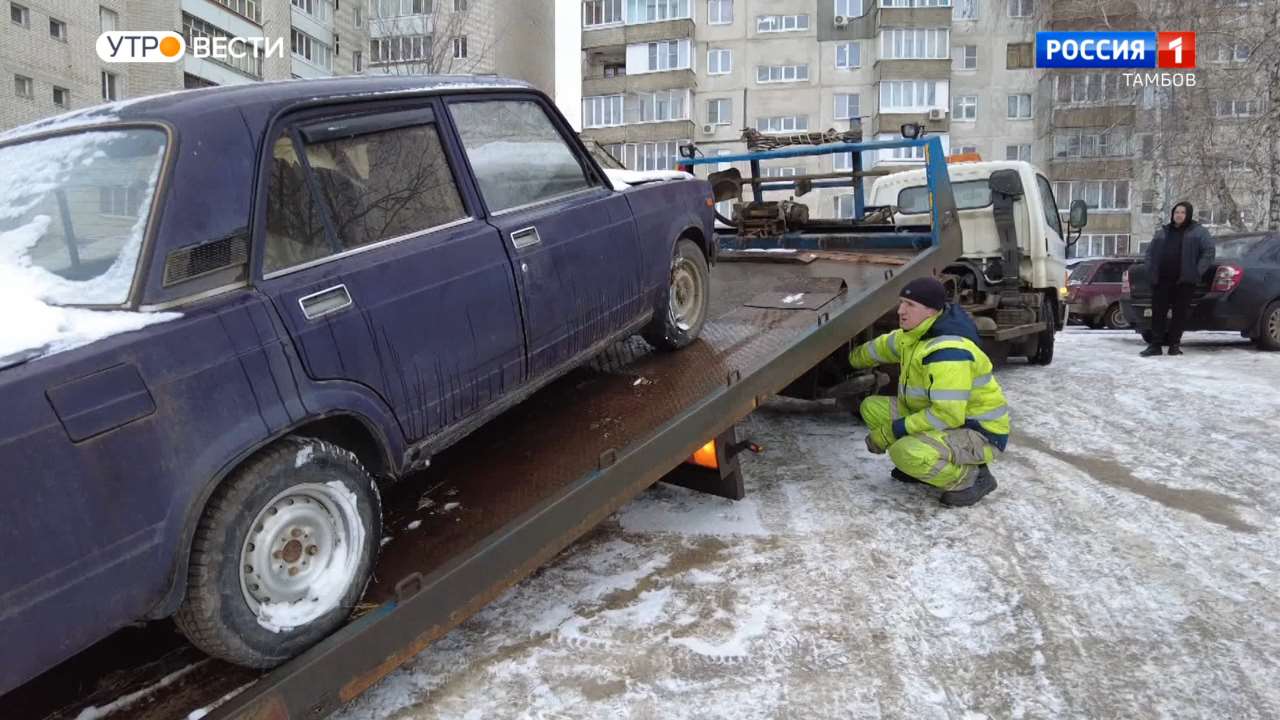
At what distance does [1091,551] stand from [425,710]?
A: 316 centimetres

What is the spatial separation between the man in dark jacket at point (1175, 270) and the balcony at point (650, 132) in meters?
31.9

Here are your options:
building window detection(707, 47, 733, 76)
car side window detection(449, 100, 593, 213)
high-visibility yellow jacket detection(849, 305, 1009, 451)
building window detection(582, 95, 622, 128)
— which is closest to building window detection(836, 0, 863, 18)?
building window detection(707, 47, 733, 76)

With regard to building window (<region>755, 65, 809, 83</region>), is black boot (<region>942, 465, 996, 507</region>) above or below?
below

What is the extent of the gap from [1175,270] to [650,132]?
32.9m

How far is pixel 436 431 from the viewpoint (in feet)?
10.0

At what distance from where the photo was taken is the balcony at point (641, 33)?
41062 mm

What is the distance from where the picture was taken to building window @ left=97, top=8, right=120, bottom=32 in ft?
98.1

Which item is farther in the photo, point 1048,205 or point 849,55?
point 849,55

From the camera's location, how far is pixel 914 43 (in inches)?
1570

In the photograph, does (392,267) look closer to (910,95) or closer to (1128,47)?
(1128,47)

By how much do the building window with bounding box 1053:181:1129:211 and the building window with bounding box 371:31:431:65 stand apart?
28.8 metres

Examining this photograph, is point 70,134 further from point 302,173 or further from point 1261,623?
point 1261,623

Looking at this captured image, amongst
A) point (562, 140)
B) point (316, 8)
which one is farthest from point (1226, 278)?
point (316, 8)

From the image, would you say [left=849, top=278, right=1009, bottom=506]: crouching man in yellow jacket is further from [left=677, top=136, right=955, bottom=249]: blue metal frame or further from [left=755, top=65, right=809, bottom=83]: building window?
[left=755, top=65, right=809, bottom=83]: building window
